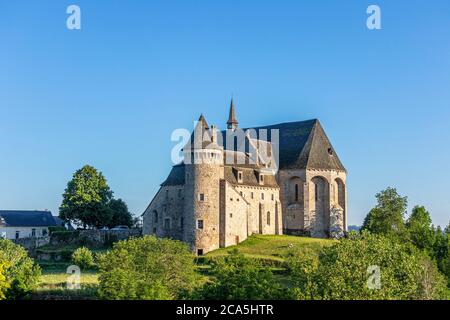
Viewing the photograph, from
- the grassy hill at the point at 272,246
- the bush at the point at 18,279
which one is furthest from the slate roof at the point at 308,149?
the bush at the point at 18,279

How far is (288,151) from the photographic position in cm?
8662

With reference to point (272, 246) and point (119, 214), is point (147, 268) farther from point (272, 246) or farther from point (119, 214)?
point (119, 214)

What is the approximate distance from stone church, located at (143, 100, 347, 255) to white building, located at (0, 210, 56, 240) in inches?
1322

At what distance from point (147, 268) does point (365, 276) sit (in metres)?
16.8

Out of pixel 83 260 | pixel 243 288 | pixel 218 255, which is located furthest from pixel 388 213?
pixel 243 288

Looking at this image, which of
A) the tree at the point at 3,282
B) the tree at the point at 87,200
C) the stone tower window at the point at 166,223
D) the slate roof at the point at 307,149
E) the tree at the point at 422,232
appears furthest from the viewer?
the tree at the point at 87,200

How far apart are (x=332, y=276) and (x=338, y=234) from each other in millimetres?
45226

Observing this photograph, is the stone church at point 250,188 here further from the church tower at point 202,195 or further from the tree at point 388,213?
the tree at point 388,213

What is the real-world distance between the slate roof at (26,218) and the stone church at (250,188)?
34207 millimetres

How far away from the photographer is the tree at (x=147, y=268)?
133 ft

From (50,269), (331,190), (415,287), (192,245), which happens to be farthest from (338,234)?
(415,287)

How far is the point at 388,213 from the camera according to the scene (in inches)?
2879

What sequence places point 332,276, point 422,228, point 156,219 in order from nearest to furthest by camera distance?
point 332,276 → point 422,228 → point 156,219
